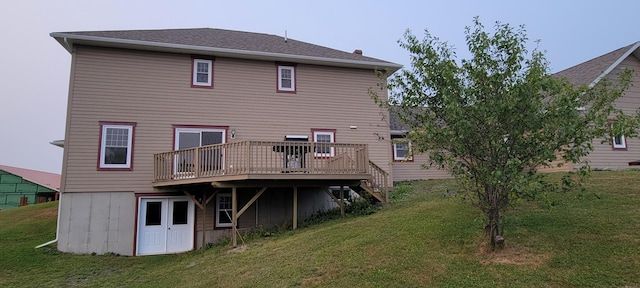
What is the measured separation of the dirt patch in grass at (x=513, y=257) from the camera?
6.38 m

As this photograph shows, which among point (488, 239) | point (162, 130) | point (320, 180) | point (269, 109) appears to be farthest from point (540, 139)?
point (162, 130)

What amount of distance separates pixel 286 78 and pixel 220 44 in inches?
102

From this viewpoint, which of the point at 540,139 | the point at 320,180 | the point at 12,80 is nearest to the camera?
the point at 540,139

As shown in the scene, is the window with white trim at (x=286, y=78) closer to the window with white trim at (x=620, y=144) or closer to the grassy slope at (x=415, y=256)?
the grassy slope at (x=415, y=256)

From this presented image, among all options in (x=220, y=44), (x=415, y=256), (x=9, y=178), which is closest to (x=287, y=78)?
(x=220, y=44)

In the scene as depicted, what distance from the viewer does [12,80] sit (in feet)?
96.4

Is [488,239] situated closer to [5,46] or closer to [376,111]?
[376,111]

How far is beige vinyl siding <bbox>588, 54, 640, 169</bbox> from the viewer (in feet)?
51.8

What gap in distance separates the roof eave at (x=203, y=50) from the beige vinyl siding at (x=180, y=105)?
25 cm

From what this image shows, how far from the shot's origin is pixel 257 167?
11.1 metres

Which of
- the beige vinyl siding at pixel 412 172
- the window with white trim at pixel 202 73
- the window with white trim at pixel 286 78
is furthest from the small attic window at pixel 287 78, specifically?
the beige vinyl siding at pixel 412 172

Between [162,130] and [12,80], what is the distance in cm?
2306

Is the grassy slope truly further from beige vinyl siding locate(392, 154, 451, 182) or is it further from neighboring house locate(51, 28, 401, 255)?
beige vinyl siding locate(392, 154, 451, 182)

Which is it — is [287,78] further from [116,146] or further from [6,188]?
[6,188]
